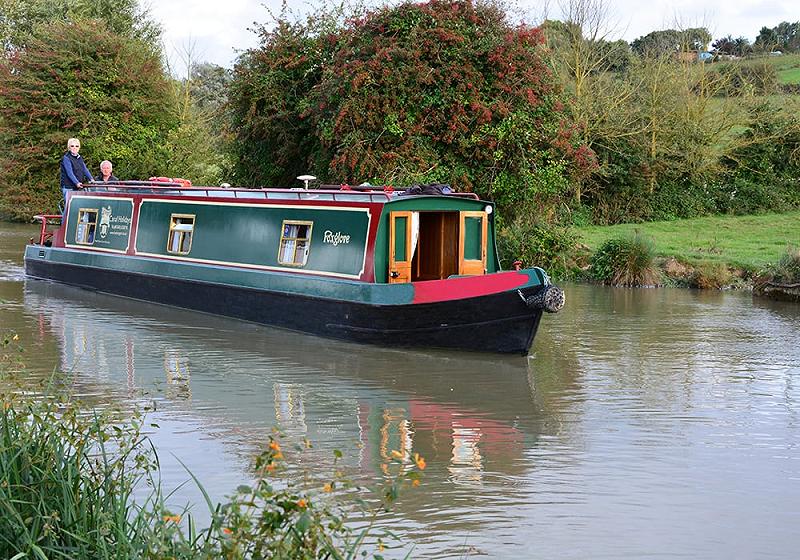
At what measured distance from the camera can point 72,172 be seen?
56.0 feet

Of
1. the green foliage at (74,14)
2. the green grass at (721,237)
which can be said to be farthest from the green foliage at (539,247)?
the green foliage at (74,14)

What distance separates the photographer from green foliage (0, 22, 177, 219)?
2808cm

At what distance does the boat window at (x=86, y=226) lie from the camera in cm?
1662

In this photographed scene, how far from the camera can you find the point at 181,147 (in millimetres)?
29109

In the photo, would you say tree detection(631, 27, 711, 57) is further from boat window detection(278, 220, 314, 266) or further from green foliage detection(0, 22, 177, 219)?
boat window detection(278, 220, 314, 266)

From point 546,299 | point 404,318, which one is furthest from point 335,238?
point 546,299

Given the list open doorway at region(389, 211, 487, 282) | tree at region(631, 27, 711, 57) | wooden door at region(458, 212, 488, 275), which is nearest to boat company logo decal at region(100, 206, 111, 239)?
open doorway at region(389, 211, 487, 282)

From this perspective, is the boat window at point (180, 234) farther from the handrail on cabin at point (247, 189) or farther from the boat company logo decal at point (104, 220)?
the boat company logo decal at point (104, 220)

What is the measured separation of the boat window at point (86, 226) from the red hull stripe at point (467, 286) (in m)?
7.33

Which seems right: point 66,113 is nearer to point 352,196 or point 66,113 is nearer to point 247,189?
point 247,189

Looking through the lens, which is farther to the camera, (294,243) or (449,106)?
(449,106)

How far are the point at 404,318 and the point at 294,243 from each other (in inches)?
87.5

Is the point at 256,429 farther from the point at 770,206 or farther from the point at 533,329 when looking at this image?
the point at 770,206

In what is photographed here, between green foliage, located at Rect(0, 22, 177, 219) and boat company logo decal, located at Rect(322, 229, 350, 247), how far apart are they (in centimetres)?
1659
